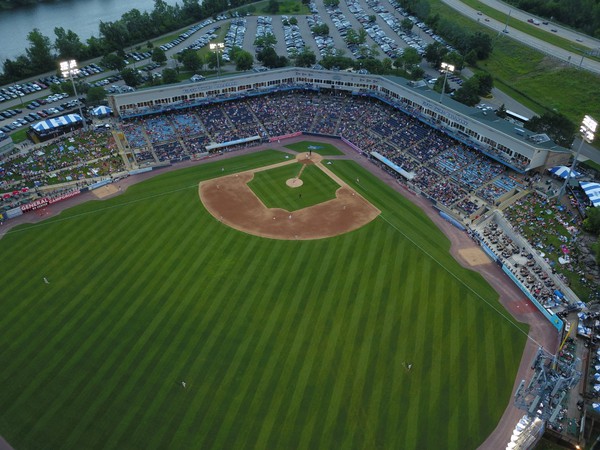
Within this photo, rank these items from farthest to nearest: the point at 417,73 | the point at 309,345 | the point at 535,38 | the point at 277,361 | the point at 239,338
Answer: the point at 535,38 → the point at 417,73 → the point at 239,338 → the point at 309,345 → the point at 277,361

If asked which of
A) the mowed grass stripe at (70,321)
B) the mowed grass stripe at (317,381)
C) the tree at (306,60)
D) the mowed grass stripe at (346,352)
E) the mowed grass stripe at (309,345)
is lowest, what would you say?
the mowed grass stripe at (346,352)

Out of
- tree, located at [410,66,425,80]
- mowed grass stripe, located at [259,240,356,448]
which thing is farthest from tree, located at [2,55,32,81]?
mowed grass stripe, located at [259,240,356,448]

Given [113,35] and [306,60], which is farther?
[113,35]

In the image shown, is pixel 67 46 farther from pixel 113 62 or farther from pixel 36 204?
pixel 36 204

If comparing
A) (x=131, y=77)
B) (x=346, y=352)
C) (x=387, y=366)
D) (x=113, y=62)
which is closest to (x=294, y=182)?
(x=346, y=352)

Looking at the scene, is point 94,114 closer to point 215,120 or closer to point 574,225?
point 215,120

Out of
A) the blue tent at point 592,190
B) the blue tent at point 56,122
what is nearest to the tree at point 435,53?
the blue tent at point 592,190

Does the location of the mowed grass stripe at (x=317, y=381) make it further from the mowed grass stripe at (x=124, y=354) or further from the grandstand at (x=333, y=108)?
the grandstand at (x=333, y=108)

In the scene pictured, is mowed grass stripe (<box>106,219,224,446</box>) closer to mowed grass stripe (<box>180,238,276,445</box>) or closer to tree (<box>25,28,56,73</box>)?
mowed grass stripe (<box>180,238,276,445</box>)
